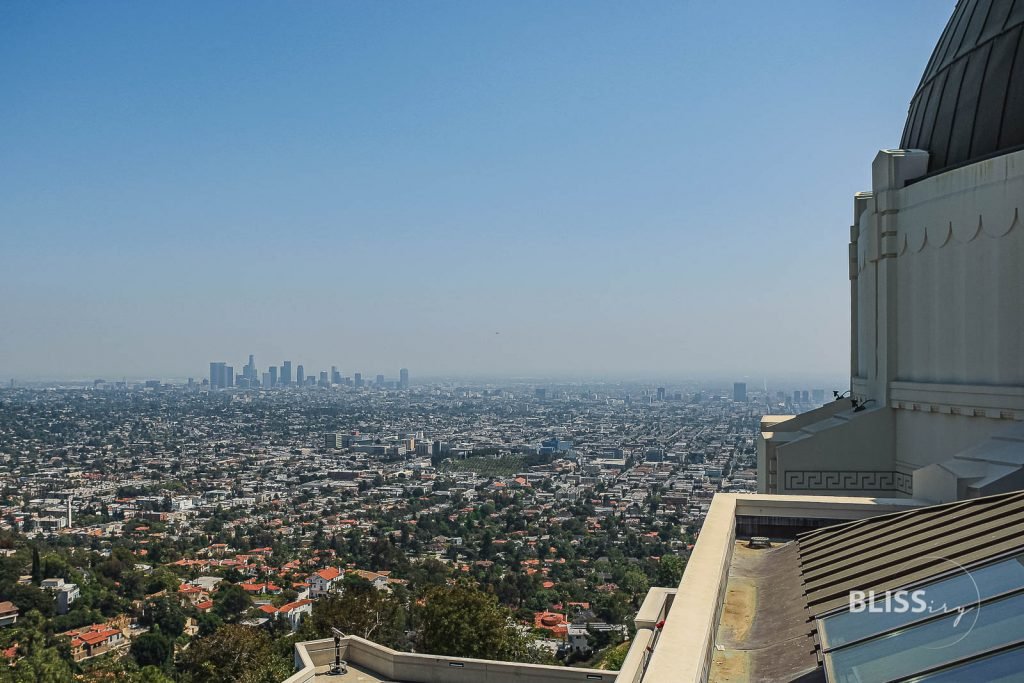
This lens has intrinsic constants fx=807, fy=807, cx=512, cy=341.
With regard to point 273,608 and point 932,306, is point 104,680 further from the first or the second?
point 273,608

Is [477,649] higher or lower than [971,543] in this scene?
lower

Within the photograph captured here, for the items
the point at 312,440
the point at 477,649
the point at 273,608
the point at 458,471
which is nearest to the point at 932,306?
the point at 477,649

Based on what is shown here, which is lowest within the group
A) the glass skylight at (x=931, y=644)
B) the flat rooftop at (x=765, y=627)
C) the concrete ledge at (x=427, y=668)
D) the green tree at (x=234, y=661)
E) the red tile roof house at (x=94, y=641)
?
the red tile roof house at (x=94, y=641)

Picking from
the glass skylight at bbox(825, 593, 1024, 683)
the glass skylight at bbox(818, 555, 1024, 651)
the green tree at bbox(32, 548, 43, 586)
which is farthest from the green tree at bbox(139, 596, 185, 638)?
the glass skylight at bbox(825, 593, 1024, 683)

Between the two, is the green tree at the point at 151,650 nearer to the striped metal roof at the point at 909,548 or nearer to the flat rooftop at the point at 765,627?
the flat rooftop at the point at 765,627

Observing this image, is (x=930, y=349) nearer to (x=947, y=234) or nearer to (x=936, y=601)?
(x=947, y=234)

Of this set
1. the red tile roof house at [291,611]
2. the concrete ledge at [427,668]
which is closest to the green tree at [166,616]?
the red tile roof house at [291,611]

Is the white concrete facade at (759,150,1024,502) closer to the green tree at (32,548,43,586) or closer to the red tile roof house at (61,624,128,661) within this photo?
the red tile roof house at (61,624,128,661)
